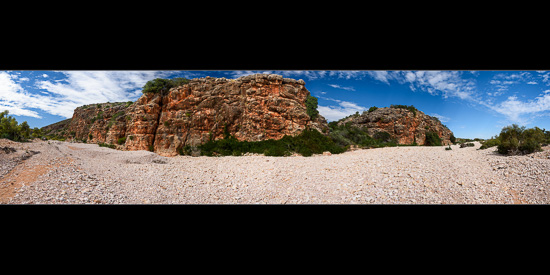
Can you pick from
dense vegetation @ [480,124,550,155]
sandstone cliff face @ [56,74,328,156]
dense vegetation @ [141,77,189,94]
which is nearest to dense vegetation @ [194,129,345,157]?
sandstone cliff face @ [56,74,328,156]

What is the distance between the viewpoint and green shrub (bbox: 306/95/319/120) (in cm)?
1199

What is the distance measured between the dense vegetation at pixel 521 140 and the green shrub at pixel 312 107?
25.8ft

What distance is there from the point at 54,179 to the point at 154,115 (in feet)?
29.2

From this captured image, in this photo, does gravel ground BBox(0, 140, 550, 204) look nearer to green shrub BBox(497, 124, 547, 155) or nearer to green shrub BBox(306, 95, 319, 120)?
green shrub BBox(497, 124, 547, 155)

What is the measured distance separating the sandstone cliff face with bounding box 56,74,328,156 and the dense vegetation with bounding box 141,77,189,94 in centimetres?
30

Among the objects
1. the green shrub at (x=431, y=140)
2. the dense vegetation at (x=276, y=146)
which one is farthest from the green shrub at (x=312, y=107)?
the green shrub at (x=431, y=140)

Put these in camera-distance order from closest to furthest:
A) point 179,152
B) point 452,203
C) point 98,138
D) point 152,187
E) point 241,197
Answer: point 452,203 < point 241,197 < point 152,187 < point 179,152 < point 98,138

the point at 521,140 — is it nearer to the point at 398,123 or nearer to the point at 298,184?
the point at 298,184

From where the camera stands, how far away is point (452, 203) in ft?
9.82

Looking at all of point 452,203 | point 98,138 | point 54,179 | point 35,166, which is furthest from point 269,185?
point 98,138

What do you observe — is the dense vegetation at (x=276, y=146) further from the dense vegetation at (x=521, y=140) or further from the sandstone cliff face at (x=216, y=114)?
the dense vegetation at (x=521, y=140)

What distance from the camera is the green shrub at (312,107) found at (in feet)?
39.3

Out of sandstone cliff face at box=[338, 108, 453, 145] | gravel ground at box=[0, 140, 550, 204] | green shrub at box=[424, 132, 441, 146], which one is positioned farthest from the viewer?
green shrub at box=[424, 132, 441, 146]

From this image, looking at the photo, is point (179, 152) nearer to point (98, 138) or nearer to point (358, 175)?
point (358, 175)
